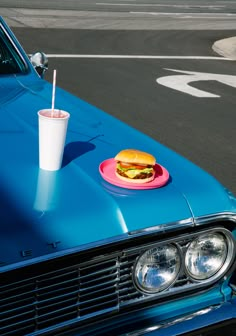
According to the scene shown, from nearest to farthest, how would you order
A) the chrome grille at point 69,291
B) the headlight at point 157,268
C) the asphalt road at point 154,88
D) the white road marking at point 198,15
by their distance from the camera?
the chrome grille at point 69,291 < the headlight at point 157,268 < the asphalt road at point 154,88 < the white road marking at point 198,15

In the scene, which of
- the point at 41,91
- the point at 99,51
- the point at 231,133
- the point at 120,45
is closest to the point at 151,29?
the point at 120,45

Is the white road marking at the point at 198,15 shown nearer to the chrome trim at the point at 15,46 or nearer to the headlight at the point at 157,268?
the chrome trim at the point at 15,46

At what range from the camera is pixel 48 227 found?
2.05 meters

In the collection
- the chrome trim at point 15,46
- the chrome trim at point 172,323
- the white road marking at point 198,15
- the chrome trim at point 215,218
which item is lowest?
the white road marking at point 198,15

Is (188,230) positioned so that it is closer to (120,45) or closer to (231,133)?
(231,133)

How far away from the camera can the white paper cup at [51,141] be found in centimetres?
243

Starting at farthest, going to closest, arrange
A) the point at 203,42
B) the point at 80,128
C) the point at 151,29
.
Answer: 1. the point at 151,29
2. the point at 203,42
3. the point at 80,128

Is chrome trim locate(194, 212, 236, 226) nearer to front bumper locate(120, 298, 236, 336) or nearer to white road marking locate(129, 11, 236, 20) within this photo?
front bumper locate(120, 298, 236, 336)

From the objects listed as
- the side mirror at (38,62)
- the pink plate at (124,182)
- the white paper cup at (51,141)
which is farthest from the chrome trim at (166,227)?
the side mirror at (38,62)

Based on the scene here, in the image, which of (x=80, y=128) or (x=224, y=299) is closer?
(x=224, y=299)

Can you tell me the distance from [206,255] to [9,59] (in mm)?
2175

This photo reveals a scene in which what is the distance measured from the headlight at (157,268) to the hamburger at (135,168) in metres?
0.30

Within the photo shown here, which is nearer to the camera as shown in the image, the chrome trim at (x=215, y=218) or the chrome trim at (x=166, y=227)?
the chrome trim at (x=166, y=227)

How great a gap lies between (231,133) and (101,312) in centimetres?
541
